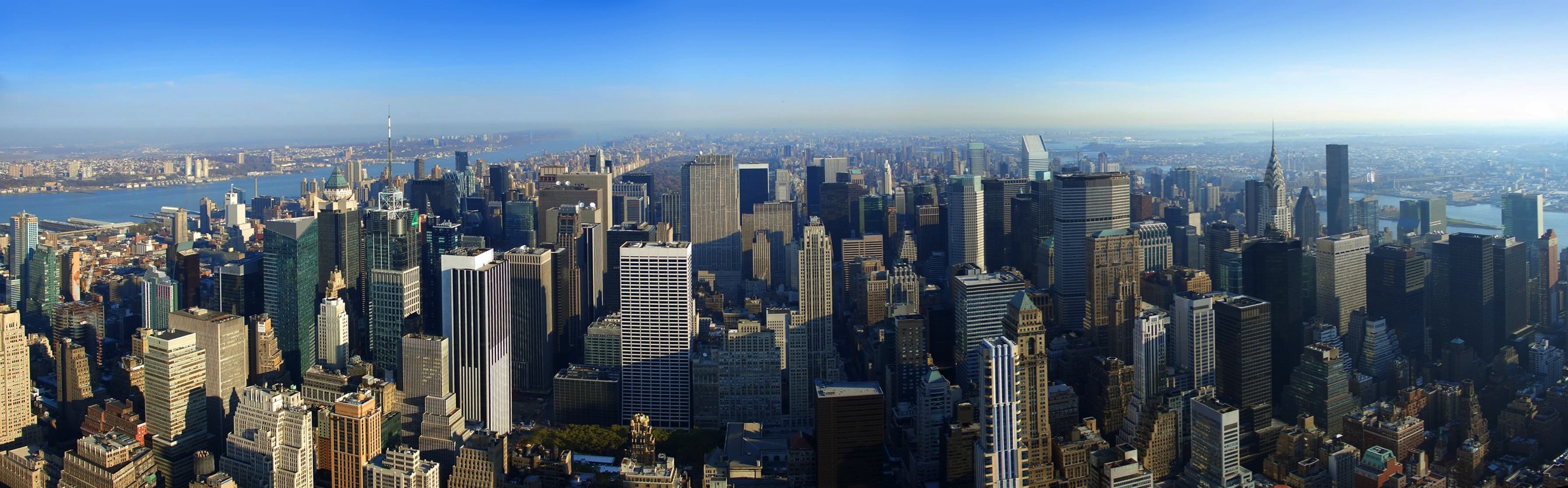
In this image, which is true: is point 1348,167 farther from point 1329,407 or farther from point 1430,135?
point 1329,407

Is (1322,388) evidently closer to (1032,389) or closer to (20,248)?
(1032,389)

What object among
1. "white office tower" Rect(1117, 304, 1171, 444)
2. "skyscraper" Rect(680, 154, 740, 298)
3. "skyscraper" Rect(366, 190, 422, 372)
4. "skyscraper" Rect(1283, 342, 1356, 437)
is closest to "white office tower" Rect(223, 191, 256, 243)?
"skyscraper" Rect(366, 190, 422, 372)

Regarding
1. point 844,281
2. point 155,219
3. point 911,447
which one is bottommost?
point 911,447

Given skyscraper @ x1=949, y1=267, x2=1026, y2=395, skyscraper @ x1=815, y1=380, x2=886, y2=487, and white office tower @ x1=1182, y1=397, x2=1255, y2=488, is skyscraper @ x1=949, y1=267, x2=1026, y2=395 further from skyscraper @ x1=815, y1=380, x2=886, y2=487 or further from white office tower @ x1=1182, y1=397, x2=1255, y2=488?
white office tower @ x1=1182, y1=397, x2=1255, y2=488

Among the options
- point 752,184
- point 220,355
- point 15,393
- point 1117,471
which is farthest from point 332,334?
point 752,184

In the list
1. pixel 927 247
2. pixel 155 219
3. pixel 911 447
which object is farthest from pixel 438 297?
pixel 927 247
